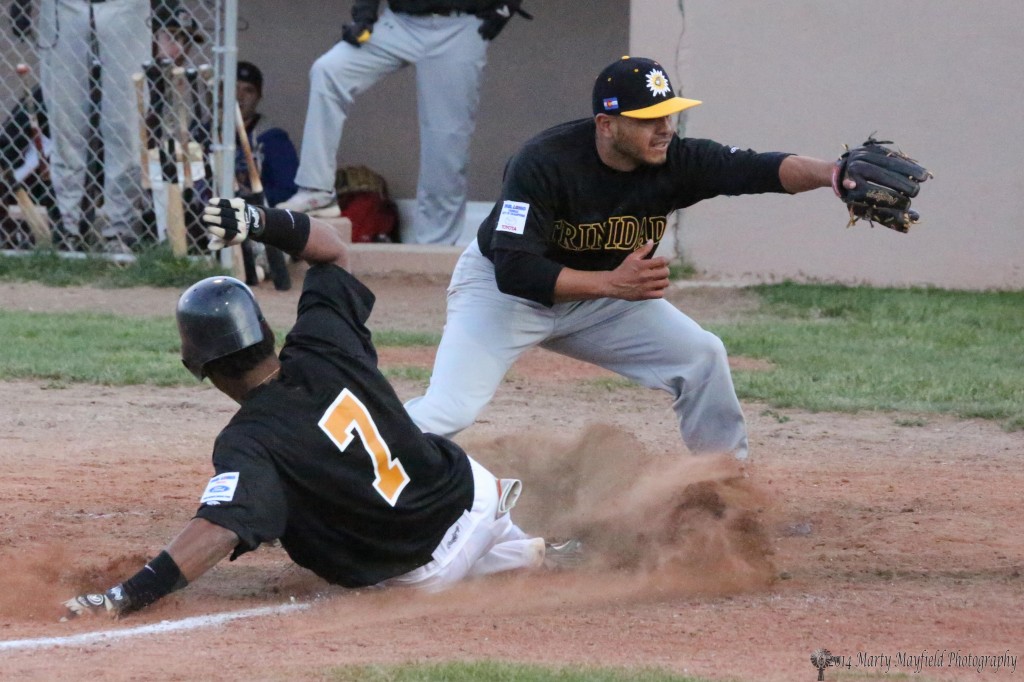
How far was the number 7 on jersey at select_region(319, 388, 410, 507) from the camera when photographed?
4051 mm

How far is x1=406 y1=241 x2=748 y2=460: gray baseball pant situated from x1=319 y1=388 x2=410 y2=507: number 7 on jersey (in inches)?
37.1

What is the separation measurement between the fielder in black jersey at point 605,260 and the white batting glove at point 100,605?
4.27ft

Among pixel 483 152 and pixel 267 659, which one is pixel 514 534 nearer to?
pixel 267 659

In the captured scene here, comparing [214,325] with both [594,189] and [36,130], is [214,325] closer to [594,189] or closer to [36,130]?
[594,189]

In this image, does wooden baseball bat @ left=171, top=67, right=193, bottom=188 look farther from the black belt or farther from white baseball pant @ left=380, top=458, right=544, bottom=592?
white baseball pant @ left=380, top=458, right=544, bottom=592

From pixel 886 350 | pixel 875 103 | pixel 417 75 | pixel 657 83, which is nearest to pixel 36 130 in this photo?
pixel 417 75

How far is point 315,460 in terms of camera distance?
4020 mm

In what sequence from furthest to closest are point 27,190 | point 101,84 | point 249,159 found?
point 27,190
point 101,84
point 249,159

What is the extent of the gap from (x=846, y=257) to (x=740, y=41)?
1.87 metres

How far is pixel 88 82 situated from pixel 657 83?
6.57m

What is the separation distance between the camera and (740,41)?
1077 cm

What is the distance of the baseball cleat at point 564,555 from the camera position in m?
Answer: 4.90

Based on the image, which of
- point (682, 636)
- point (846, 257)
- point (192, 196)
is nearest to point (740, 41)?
point (846, 257)

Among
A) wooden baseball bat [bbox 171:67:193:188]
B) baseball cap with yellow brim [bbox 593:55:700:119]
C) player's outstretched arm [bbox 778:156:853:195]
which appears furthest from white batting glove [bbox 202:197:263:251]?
wooden baseball bat [bbox 171:67:193:188]
